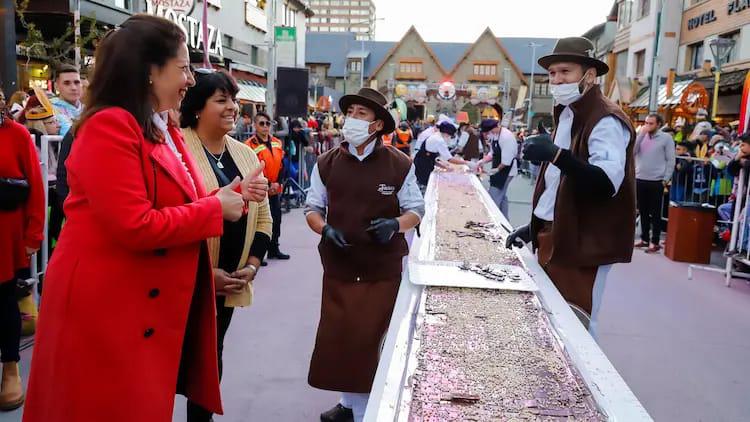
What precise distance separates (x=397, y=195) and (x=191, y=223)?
1772 mm

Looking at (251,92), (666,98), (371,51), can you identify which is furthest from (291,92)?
(371,51)

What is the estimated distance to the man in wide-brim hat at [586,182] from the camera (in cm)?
293

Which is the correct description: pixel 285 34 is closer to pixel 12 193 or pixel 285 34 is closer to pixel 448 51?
pixel 12 193

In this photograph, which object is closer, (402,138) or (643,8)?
(402,138)

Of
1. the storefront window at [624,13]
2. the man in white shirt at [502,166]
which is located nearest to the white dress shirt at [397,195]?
the man in white shirt at [502,166]

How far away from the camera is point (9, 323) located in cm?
344

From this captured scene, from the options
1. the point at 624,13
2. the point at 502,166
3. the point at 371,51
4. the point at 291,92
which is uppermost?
the point at 371,51

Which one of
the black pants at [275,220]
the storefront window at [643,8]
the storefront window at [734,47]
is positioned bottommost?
the black pants at [275,220]

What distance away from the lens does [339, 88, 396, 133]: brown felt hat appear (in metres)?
3.50

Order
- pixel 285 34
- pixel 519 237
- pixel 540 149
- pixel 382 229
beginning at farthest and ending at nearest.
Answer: pixel 285 34
pixel 519 237
pixel 382 229
pixel 540 149

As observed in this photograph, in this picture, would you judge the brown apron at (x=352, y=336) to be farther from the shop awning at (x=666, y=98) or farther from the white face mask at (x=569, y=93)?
the shop awning at (x=666, y=98)

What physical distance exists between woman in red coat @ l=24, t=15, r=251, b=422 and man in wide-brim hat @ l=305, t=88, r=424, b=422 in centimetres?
140

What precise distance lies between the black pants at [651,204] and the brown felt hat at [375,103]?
6.82m

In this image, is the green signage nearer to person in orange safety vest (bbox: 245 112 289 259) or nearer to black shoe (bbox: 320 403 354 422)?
person in orange safety vest (bbox: 245 112 289 259)
